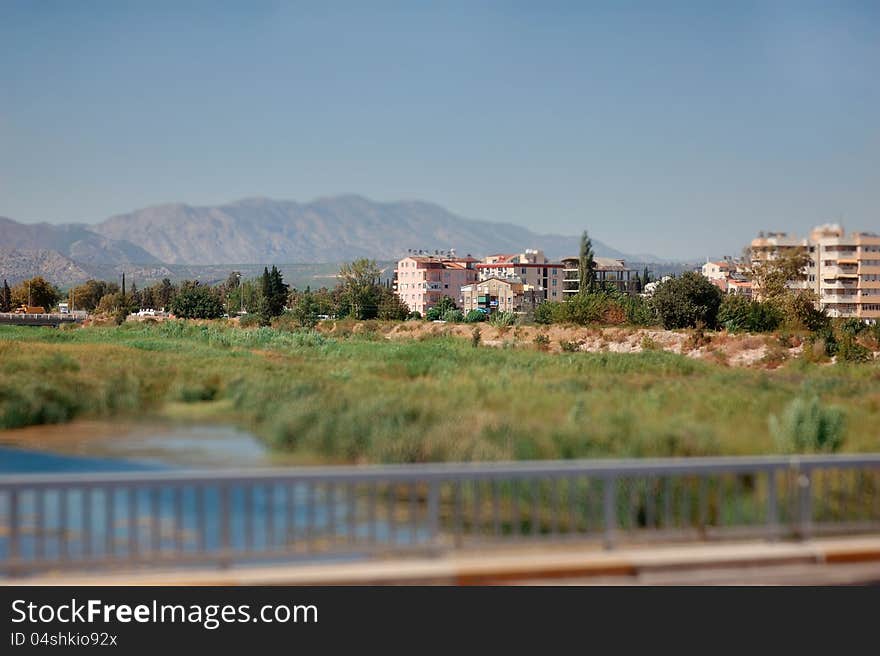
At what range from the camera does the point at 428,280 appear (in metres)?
150

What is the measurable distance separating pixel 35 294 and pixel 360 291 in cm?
5726

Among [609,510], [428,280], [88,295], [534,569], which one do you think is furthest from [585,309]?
[88,295]

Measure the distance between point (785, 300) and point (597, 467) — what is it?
58.4m

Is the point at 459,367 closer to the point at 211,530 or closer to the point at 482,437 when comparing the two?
the point at 482,437

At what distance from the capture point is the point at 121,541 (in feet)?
39.1

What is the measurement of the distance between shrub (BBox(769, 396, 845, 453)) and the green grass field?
2.8 inches

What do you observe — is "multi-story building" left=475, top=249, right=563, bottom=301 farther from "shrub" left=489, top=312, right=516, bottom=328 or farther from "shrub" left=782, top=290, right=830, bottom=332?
"shrub" left=782, top=290, right=830, bottom=332

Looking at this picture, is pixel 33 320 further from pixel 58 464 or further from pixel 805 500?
pixel 805 500

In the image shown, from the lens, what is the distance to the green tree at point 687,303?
5647 centimetres

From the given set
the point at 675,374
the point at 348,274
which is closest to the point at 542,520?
the point at 675,374

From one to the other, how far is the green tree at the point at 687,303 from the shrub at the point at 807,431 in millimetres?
41356

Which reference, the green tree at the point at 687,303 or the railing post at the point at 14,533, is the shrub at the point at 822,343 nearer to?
the green tree at the point at 687,303

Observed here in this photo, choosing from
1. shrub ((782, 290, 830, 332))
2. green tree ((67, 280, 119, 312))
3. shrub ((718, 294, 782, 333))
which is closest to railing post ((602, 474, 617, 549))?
shrub ((782, 290, 830, 332))
